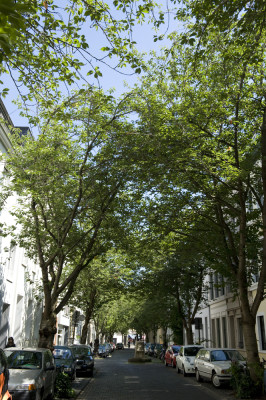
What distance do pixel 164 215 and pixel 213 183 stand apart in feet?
7.40

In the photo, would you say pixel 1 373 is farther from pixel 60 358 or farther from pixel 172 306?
pixel 172 306

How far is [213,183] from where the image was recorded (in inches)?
585

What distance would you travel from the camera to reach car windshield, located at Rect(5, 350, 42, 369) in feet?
34.9

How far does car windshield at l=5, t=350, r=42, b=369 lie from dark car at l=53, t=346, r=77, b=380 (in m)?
5.61

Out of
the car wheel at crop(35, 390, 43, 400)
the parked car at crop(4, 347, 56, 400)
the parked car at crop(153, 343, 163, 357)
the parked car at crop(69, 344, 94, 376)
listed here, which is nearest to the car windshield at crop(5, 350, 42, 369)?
the parked car at crop(4, 347, 56, 400)

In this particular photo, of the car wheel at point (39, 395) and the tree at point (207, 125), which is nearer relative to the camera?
the car wheel at point (39, 395)

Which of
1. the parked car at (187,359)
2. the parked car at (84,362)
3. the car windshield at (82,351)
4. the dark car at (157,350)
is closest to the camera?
the parked car at (84,362)

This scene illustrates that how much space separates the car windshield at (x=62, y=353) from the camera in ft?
58.5

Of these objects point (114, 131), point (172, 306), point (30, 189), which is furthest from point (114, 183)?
point (172, 306)

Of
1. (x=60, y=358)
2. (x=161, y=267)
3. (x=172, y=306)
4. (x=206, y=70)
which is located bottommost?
(x=60, y=358)

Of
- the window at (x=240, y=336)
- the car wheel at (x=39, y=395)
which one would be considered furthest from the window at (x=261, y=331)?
the car wheel at (x=39, y=395)

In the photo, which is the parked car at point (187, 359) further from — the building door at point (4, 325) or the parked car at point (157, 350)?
the parked car at point (157, 350)

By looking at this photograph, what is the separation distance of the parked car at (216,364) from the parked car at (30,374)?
7269 mm

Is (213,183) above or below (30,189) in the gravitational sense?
above
